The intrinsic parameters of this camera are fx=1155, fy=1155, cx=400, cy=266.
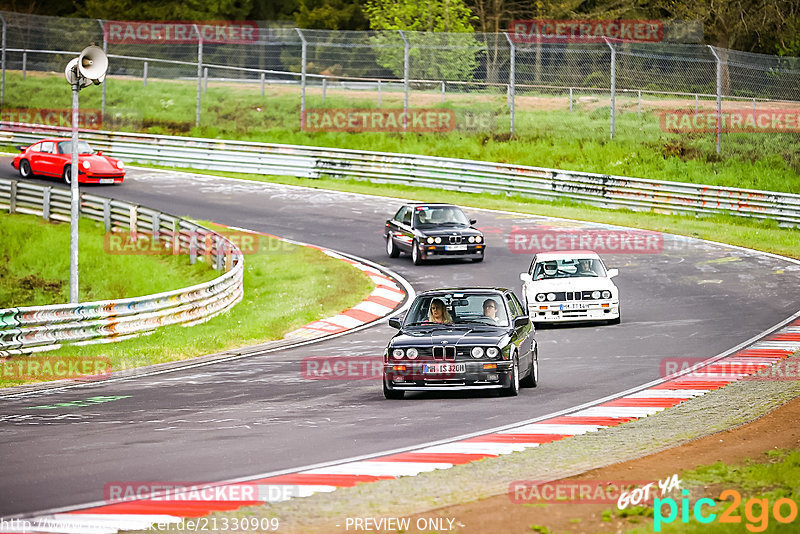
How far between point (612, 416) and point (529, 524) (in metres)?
4.86

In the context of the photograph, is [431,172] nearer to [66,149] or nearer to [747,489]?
[66,149]

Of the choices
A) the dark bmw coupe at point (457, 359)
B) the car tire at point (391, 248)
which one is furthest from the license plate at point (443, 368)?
the car tire at point (391, 248)

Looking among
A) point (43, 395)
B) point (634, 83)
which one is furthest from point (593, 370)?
point (634, 83)

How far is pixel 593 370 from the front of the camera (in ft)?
51.2

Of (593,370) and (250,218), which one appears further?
(250,218)

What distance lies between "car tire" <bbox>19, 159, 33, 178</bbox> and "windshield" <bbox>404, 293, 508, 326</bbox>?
26.0 metres

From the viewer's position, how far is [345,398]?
13.9m

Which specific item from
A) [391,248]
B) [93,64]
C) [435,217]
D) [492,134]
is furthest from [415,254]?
[492,134]

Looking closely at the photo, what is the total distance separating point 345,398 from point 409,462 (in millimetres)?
3946

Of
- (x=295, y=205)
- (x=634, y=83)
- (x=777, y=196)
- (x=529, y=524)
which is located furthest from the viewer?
(x=634, y=83)

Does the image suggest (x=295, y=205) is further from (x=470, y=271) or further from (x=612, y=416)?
(x=612, y=416)

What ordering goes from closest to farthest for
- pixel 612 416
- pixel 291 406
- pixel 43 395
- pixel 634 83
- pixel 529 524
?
pixel 529 524 → pixel 612 416 → pixel 291 406 → pixel 43 395 → pixel 634 83

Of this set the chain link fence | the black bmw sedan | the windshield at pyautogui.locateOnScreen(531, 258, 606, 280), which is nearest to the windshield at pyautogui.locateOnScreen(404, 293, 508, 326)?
the windshield at pyautogui.locateOnScreen(531, 258, 606, 280)

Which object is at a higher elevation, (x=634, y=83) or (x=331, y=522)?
(x=634, y=83)
